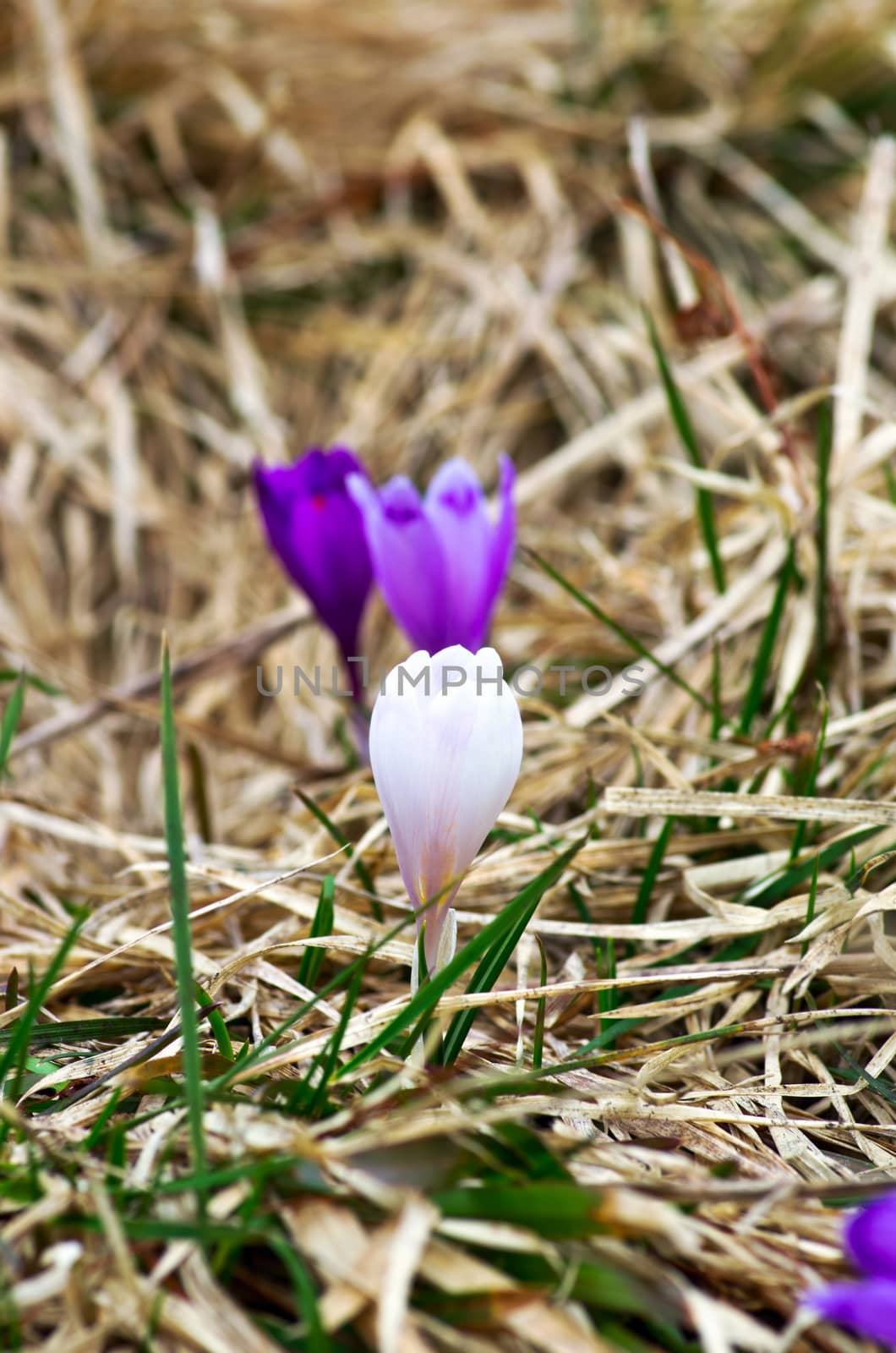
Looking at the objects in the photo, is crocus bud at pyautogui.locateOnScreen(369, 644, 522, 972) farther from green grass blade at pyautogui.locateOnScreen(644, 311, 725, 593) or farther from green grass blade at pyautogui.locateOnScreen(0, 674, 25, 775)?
green grass blade at pyautogui.locateOnScreen(644, 311, 725, 593)

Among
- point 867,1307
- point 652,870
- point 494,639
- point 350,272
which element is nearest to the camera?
point 867,1307

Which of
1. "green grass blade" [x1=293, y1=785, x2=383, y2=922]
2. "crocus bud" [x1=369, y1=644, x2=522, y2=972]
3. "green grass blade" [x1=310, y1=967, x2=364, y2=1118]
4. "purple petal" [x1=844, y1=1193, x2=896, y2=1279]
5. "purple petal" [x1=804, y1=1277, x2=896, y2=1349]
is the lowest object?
"purple petal" [x1=804, y1=1277, x2=896, y2=1349]

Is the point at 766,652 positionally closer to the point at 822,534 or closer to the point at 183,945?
the point at 822,534

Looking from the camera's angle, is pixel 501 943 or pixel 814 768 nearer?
pixel 501 943

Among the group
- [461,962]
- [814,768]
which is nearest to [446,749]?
[461,962]

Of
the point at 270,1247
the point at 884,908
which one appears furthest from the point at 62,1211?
the point at 884,908

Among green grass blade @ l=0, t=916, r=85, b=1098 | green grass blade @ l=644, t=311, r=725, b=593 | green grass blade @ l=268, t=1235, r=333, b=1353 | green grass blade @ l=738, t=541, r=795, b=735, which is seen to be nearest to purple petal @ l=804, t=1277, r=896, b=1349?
green grass blade @ l=268, t=1235, r=333, b=1353

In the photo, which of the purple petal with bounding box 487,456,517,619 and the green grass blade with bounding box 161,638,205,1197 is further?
the purple petal with bounding box 487,456,517,619

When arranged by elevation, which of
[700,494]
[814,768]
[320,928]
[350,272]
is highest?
[350,272]
